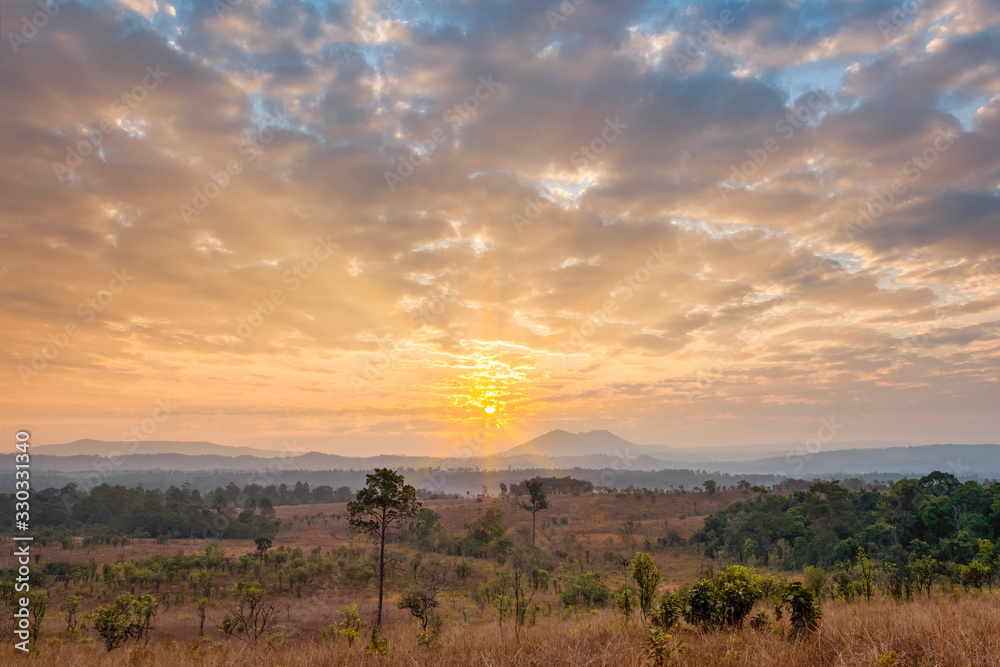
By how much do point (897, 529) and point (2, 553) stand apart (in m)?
112

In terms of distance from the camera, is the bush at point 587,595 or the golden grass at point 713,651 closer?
the golden grass at point 713,651

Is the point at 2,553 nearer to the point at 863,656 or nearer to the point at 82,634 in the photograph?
the point at 82,634

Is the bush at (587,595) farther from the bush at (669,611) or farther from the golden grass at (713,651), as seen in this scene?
the golden grass at (713,651)

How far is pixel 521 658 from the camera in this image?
971 centimetres

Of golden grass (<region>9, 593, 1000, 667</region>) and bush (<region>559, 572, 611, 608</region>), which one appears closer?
golden grass (<region>9, 593, 1000, 667</region>)

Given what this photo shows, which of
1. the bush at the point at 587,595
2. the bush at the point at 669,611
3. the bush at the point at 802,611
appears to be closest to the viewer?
the bush at the point at 802,611

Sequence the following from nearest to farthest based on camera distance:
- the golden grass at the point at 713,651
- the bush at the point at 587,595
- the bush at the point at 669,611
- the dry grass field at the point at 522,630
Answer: the golden grass at the point at 713,651, the dry grass field at the point at 522,630, the bush at the point at 669,611, the bush at the point at 587,595

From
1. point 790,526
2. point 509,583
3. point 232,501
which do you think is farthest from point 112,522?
point 790,526

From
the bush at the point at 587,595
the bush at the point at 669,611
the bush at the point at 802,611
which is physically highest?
the bush at the point at 802,611

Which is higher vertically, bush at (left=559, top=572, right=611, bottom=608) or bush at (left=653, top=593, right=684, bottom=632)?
bush at (left=653, top=593, right=684, bottom=632)

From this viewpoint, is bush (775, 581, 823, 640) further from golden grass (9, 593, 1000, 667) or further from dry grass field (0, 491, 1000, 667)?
golden grass (9, 593, 1000, 667)

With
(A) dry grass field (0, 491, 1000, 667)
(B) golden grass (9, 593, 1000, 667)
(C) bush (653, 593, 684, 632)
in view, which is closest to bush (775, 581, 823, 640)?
(A) dry grass field (0, 491, 1000, 667)

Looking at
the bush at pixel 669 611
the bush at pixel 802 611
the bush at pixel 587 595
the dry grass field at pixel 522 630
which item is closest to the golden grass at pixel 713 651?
the dry grass field at pixel 522 630

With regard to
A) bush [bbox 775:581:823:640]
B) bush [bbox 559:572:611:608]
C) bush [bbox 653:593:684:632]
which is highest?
bush [bbox 775:581:823:640]
